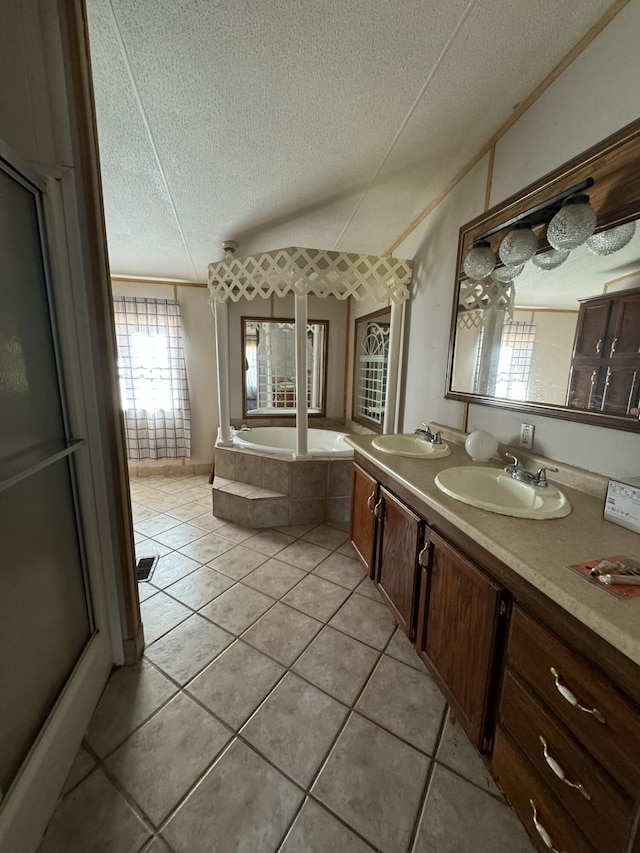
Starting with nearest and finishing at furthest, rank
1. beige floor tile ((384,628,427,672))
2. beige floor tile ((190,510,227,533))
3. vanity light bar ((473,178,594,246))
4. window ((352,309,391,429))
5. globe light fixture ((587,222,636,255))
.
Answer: globe light fixture ((587,222,636,255)), vanity light bar ((473,178,594,246)), beige floor tile ((384,628,427,672)), beige floor tile ((190,510,227,533)), window ((352,309,391,429))

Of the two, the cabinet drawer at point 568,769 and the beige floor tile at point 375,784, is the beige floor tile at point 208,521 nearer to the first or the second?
the beige floor tile at point 375,784

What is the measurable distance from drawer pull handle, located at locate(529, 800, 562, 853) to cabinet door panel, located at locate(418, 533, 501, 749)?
176 millimetres

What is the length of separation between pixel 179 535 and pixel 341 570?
1.33 meters

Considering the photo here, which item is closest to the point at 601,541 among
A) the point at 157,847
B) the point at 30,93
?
the point at 157,847

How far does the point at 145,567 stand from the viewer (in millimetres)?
2098

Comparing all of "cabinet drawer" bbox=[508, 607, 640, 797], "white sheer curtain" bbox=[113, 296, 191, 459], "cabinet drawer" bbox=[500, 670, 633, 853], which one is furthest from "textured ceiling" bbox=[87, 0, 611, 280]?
"cabinet drawer" bbox=[500, 670, 633, 853]

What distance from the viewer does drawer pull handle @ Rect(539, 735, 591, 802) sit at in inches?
26.9

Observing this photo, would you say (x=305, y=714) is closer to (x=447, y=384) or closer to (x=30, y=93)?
(x=447, y=384)

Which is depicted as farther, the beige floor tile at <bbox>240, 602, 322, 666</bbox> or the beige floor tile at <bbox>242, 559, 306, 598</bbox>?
the beige floor tile at <bbox>242, 559, 306, 598</bbox>

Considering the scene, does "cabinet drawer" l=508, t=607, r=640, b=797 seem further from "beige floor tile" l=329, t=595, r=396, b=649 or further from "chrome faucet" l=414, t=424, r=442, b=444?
"chrome faucet" l=414, t=424, r=442, b=444

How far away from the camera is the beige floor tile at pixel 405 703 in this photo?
1.16m

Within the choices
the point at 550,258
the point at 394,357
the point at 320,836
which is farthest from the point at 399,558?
the point at 394,357

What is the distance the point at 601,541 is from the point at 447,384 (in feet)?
4.15

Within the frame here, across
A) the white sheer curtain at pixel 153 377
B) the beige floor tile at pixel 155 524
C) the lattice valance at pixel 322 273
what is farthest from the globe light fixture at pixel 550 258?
the white sheer curtain at pixel 153 377
